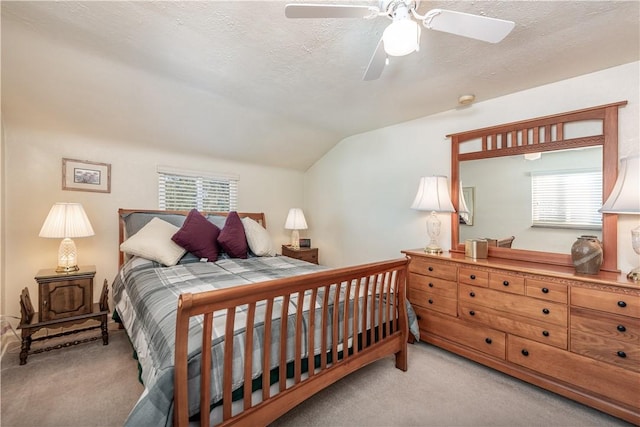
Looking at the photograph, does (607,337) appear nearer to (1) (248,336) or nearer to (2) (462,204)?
(2) (462,204)

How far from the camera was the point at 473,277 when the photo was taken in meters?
2.20

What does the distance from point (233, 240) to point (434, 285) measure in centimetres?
212

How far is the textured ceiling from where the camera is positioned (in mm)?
1565

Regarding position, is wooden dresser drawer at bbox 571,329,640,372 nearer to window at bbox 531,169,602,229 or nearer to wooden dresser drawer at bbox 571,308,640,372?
wooden dresser drawer at bbox 571,308,640,372

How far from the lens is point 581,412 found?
171 cm

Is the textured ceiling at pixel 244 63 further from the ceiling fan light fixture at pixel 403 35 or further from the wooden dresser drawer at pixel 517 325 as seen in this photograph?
the wooden dresser drawer at pixel 517 325

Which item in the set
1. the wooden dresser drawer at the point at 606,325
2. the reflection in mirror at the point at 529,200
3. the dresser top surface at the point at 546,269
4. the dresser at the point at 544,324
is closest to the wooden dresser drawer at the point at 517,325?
the dresser at the point at 544,324

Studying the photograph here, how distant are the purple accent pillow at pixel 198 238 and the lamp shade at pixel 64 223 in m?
0.74

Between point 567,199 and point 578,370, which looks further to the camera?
point 567,199

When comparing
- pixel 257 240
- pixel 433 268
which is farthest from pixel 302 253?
pixel 433 268

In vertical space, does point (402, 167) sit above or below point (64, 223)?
above

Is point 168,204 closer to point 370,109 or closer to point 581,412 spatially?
point 370,109

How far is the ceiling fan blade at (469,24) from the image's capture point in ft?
3.94

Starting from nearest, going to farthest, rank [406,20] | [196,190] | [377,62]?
[406,20] < [377,62] < [196,190]
